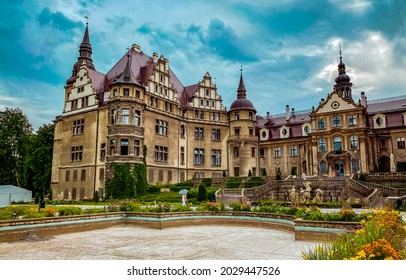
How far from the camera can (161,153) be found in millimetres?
41125

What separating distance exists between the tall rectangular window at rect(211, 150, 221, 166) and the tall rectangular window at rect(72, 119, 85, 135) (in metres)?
17.9

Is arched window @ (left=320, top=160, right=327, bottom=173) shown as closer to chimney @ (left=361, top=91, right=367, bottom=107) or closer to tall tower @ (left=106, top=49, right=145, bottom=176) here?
chimney @ (left=361, top=91, right=367, bottom=107)

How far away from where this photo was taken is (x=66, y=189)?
40844 millimetres

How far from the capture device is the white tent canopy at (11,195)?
1346 inches

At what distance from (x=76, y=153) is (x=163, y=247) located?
3473 centimetres

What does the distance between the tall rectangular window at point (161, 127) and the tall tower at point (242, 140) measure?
10.6 meters

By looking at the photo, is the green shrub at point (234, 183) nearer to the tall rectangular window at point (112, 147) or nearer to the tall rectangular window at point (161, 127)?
the tall rectangular window at point (161, 127)

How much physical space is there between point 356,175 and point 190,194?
1818 centimetres

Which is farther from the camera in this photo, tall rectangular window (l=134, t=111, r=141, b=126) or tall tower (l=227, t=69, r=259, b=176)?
tall tower (l=227, t=69, r=259, b=176)

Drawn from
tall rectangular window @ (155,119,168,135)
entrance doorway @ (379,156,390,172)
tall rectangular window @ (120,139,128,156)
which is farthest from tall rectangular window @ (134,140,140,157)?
entrance doorway @ (379,156,390,172)

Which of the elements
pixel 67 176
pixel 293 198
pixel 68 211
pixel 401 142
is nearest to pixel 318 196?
pixel 293 198

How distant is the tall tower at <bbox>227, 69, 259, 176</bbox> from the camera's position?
47531 mm

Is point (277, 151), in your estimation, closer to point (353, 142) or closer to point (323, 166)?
point (323, 166)
